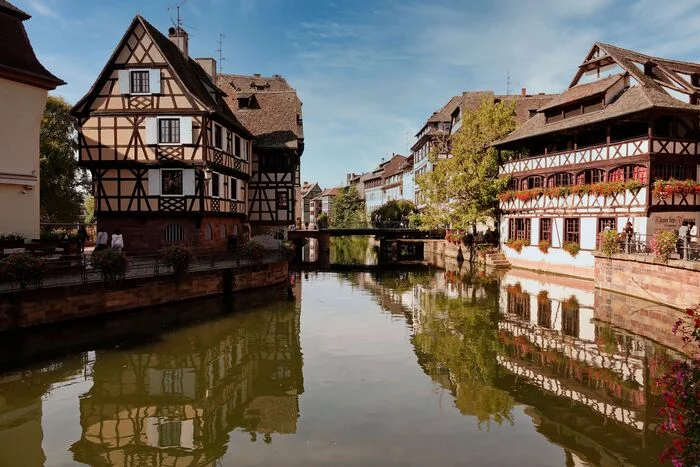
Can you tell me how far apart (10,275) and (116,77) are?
46.0ft

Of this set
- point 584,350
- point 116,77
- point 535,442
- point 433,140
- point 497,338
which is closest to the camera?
point 535,442

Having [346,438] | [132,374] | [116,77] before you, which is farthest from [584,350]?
[116,77]

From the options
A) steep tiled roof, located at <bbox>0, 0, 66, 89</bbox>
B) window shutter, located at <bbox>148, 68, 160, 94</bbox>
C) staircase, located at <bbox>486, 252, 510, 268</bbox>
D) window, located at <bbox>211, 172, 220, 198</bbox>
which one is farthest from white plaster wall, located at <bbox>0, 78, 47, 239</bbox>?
staircase, located at <bbox>486, 252, 510, 268</bbox>

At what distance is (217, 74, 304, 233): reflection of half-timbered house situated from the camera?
36656mm

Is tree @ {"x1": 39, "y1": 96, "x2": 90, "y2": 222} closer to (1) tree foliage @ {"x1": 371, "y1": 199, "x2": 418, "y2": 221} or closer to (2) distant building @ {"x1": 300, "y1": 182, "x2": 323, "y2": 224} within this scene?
(1) tree foliage @ {"x1": 371, "y1": 199, "x2": 418, "y2": 221}

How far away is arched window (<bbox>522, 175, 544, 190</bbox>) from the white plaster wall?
30182 mm

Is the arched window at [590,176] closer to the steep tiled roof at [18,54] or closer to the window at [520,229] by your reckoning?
the window at [520,229]

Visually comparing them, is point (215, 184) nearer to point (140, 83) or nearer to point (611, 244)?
point (140, 83)

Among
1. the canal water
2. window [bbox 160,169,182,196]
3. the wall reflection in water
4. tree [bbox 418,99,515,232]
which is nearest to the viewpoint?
the canal water

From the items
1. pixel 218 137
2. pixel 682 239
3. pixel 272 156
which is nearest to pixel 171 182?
pixel 218 137

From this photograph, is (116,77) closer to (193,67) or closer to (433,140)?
(193,67)

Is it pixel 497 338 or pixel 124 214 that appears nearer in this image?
pixel 497 338

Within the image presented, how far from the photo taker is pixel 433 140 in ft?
197

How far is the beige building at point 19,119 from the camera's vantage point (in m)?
20.1
